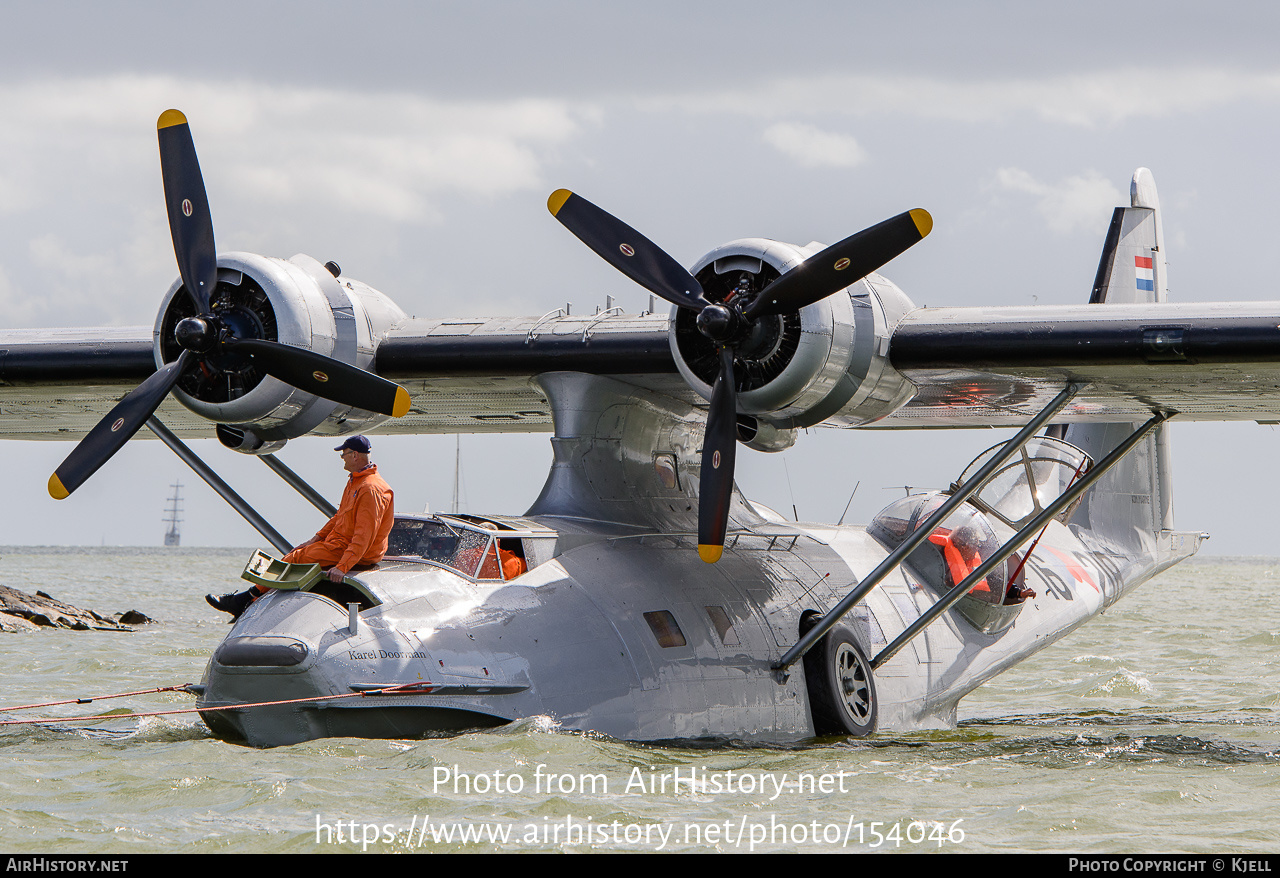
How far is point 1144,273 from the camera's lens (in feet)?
52.0

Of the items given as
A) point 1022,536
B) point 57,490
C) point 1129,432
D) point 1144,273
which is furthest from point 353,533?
point 1144,273

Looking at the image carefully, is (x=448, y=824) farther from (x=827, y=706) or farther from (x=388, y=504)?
(x=827, y=706)

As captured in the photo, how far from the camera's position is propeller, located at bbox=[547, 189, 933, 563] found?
31.9 ft

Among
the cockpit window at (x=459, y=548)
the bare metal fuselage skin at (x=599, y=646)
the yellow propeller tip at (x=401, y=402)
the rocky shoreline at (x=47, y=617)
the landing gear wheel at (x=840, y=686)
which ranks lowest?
the rocky shoreline at (x=47, y=617)

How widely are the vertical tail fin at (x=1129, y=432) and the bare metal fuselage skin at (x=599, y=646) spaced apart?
10.2ft

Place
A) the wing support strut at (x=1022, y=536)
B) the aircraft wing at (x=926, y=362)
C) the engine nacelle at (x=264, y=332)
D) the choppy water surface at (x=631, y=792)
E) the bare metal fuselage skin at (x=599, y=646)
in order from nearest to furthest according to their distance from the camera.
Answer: the choppy water surface at (x=631, y=792)
the bare metal fuselage skin at (x=599, y=646)
the aircraft wing at (x=926, y=362)
the engine nacelle at (x=264, y=332)
the wing support strut at (x=1022, y=536)

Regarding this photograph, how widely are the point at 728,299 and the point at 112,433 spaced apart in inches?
176

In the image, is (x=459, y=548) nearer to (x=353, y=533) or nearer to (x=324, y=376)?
(x=353, y=533)

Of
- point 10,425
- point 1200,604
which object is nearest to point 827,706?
point 10,425

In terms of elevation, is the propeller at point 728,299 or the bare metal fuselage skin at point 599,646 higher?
the propeller at point 728,299

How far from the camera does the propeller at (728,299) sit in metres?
9.73

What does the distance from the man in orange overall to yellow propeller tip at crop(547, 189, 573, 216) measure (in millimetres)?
2318

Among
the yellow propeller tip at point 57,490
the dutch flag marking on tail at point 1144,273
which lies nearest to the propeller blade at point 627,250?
the yellow propeller tip at point 57,490

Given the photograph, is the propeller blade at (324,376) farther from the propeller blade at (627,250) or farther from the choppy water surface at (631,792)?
the choppy water surface at (631,792)
